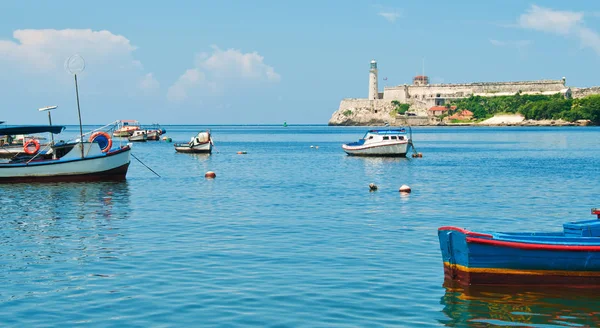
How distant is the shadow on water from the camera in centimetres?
1166

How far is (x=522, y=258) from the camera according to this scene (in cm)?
1319

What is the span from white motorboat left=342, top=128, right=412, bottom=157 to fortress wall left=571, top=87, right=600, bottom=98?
147 m

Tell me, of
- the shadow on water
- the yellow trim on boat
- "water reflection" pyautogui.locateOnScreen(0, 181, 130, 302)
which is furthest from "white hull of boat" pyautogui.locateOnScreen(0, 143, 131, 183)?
the yellow trim on boat

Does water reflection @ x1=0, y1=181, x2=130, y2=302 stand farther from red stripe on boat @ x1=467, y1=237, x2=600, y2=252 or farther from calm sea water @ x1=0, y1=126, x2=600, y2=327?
red stripe on boat @ x1=467, y1=237, x2=600, y2=252

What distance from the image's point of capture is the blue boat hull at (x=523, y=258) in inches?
513

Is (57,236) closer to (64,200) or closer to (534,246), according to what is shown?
(64,200)

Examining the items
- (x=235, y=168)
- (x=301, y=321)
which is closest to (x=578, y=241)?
(x=301, y=321)

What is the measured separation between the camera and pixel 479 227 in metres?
21.1

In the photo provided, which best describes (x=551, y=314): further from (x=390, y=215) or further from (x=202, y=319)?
(x=390, y=215)

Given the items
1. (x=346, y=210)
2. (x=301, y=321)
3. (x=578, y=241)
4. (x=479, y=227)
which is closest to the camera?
(x=301, y=321)

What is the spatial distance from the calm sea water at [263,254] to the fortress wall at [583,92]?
171 metres

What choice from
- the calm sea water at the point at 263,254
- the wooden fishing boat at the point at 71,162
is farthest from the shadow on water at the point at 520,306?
the wooden fishing boat at the point at 71,162

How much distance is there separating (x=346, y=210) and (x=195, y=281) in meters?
11.9

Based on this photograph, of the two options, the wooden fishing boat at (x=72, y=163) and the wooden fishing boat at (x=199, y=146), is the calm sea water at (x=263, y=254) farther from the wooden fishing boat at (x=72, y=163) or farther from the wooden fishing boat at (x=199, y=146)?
the wooden fishing boat at (x=199, y=146)
